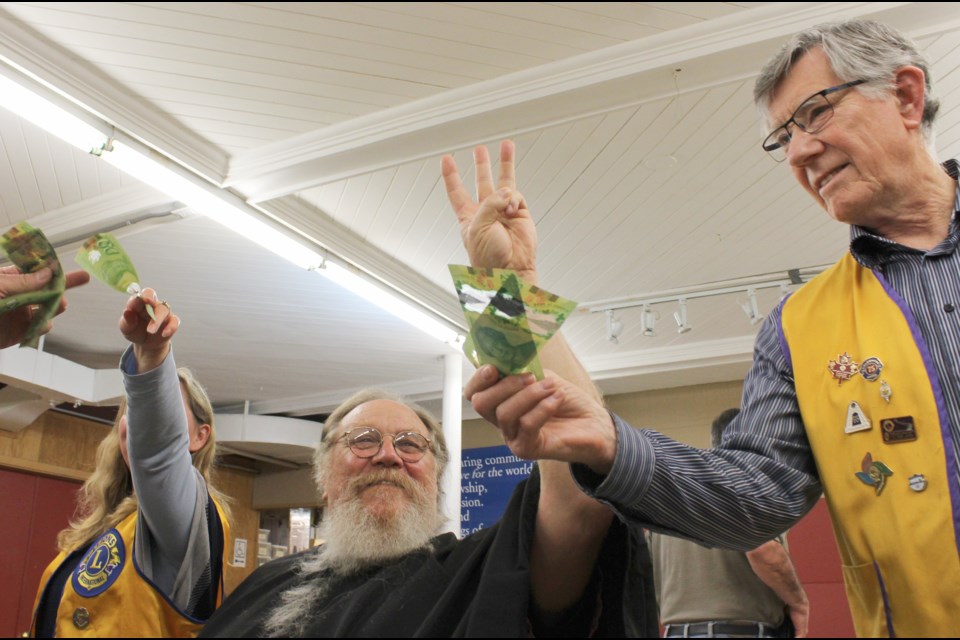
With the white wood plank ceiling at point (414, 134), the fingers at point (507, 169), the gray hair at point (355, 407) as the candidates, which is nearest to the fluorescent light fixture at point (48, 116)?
the white wood plank ceiling at point (414, 134)

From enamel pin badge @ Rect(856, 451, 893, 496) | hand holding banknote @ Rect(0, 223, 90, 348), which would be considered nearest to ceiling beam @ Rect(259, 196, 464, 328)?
hand holding banknote @ Rect(0, 223, 90, 348)

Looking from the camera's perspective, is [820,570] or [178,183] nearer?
[178,183]

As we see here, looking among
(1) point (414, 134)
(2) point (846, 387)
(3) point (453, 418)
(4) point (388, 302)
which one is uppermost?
(1) point (414, 134)

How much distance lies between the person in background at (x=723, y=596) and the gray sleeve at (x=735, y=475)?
1702 mm

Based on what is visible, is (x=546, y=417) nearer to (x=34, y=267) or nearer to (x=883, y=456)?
(x=883, y=456)

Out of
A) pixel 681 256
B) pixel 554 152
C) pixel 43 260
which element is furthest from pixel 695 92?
pixel 43 260

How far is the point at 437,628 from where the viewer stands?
3.99 feet

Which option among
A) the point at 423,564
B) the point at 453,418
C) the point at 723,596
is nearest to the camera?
the point at 423,564

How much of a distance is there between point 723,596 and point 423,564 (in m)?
1.90

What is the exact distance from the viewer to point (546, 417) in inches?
41.6

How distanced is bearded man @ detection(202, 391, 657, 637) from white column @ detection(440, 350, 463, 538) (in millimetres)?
4705

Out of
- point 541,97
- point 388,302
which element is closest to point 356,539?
point 541,97

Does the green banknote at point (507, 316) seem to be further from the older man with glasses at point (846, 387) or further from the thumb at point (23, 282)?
the thumb at point (23, 282)

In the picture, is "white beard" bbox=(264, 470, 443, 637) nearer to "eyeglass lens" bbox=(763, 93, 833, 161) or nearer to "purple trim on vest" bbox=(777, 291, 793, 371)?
"purple trim on vest" bbox=(777, 291, 793, 371)
